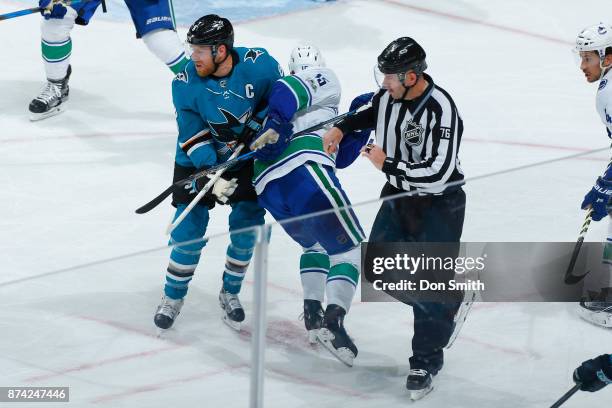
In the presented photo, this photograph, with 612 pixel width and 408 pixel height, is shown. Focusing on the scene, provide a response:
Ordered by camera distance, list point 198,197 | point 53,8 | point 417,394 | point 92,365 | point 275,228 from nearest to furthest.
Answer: point 275,228, point 92,365, point 417,394, point 198,197, point 53,8

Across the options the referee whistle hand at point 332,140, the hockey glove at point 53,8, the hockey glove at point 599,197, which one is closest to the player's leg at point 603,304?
the hockey glove at point 599,197

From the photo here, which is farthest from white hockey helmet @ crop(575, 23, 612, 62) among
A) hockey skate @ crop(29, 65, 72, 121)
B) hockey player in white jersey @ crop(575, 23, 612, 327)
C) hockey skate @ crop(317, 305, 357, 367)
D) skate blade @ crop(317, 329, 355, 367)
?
hockey skate @ crop(29, 65, 72, 121)

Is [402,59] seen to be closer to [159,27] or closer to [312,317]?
[312,317]

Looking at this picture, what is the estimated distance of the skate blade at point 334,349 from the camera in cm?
289

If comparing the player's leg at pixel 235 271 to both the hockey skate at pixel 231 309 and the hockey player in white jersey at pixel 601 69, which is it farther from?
the hockey player in white jersey at pixel 601 69

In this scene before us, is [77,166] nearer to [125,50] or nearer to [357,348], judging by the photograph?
[125,50]

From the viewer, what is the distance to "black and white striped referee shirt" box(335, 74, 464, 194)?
335cm

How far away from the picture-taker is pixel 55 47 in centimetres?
583

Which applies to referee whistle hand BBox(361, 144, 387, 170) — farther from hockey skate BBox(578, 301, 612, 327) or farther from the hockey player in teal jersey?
hockey skate BBox(578, 301, 612, 327)

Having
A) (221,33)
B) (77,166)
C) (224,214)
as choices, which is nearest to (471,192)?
(221,33)

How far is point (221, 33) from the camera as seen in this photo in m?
3.74

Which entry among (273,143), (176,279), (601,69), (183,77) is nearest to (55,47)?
(183,77)

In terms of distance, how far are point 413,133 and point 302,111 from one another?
492mm

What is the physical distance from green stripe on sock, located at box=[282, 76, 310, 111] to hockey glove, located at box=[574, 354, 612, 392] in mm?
1110
